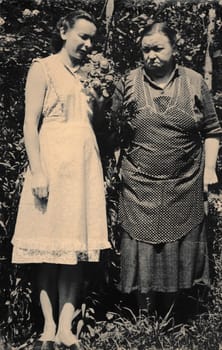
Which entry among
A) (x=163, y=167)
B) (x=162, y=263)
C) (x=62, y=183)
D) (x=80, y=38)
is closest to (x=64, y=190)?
(x=62, y=183)

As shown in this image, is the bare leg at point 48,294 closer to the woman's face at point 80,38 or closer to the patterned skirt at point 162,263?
the patterned skirt at point 162,263

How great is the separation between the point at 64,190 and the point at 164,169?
562 mm

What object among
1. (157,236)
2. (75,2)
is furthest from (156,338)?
(75,2)

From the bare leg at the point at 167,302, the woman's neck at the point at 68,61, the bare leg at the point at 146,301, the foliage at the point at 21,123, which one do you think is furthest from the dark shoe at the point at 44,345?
the woman's neck at the point at 68,61

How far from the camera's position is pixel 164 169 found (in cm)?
349

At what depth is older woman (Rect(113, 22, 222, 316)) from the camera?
11.4 ft

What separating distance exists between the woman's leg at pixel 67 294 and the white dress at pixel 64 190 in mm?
156

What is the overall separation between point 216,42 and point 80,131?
3.76ft

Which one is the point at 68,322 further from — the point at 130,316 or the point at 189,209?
the point at 189,209

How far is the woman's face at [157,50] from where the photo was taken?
3436 mm

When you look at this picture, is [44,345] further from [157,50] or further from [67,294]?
[157,50]

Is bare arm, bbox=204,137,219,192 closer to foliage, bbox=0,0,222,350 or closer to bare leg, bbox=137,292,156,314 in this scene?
foliage, bbox=0,0,222,350

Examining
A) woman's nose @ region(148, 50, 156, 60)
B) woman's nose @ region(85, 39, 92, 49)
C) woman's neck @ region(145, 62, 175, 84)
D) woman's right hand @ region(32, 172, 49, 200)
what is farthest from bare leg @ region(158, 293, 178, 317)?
woman's nose @ region(85, 39, 92, 49)

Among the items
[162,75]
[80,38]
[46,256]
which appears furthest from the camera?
[162,75]
